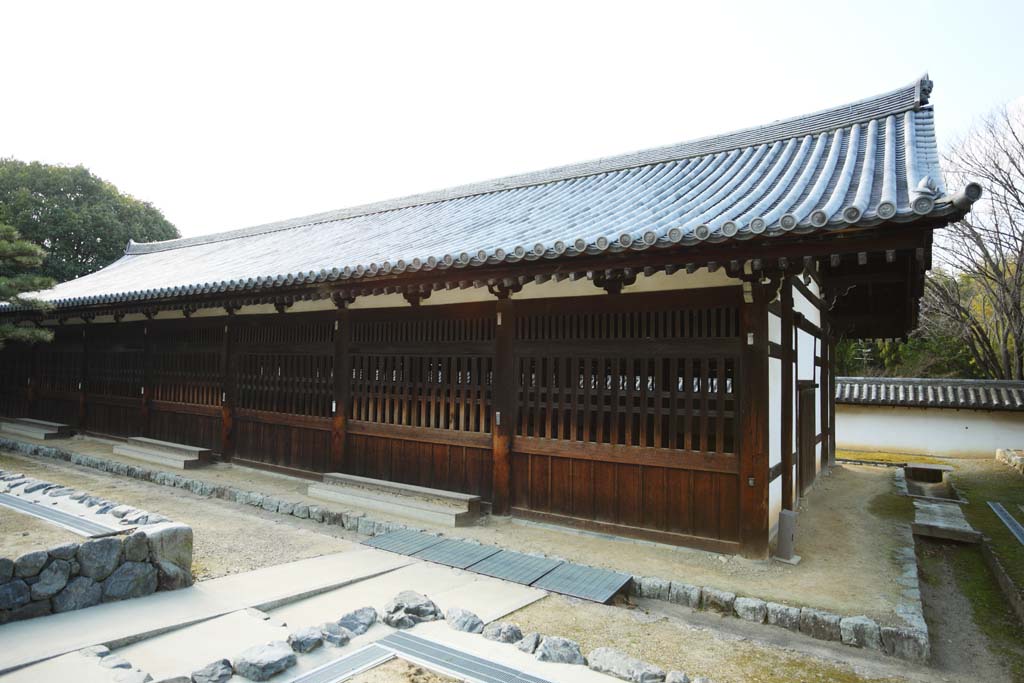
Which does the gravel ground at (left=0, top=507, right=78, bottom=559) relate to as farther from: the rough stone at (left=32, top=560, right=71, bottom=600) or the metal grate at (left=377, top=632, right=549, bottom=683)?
the metal grate at (left=377, top=632, right=549, bottom=683)

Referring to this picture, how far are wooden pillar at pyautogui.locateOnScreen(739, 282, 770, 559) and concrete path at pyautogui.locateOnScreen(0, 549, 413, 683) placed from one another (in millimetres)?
3551

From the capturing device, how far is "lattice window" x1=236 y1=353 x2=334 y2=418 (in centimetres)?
982

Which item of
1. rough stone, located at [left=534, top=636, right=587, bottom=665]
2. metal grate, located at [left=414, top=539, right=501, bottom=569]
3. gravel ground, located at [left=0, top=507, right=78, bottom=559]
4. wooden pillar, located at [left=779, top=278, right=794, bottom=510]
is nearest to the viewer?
rough stone, located at [left=534, top=636, right=587, bottom=665]

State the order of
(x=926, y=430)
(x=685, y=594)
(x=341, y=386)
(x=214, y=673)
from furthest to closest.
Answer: (x=926, y=430)
(x=341, y=386)
(x=685, y=594)
(x=214, y=673)

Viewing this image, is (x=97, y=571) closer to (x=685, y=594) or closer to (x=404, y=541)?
(x=404, y=541)

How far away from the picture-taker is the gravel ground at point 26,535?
4504 mm

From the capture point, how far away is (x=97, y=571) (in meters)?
4.61

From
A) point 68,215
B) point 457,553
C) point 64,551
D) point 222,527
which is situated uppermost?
point 68,215

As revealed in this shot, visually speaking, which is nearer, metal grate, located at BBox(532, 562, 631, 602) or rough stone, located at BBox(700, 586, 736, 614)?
rough stone, located at BBox(700, 586, 736, 614)

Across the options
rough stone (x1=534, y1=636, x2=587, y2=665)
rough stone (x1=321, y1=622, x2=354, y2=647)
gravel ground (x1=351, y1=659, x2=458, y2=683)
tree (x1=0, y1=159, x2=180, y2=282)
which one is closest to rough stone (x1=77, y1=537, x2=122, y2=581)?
rough stone (x1=321, y1=622, x2=354, y2=647)

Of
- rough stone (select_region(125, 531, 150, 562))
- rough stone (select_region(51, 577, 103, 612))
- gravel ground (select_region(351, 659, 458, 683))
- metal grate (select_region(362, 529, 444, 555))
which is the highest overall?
rough stone (select_region(125, 531, 150, 562))

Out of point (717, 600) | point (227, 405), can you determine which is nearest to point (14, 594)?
point (717, 600)

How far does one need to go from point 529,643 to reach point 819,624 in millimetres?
2446

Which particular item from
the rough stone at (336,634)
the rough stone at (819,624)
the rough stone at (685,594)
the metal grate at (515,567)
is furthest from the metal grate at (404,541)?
the rough stone at (819,624)
